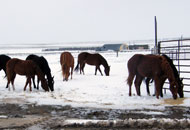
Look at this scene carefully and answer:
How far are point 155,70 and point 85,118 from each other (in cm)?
330

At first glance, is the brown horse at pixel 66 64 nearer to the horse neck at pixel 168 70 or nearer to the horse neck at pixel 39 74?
the horse neck at pixel 39 74

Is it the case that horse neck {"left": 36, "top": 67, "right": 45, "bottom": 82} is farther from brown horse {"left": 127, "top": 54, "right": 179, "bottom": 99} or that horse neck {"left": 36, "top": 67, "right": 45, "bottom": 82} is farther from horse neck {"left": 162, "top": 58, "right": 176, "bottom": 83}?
horse neck {"left": 162, "top": 58, "right": 176, "bottom": 83}

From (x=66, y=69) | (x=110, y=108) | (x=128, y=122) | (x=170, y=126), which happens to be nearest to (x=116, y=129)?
(x=128, y=122)

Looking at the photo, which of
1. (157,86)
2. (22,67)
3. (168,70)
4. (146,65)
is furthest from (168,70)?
(22,67)

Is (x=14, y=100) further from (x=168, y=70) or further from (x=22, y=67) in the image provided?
(x=168, y=70)

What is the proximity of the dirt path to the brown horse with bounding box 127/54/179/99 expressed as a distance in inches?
51.4

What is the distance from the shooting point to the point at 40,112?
19.2ft

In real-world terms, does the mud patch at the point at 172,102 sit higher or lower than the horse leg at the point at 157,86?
lower

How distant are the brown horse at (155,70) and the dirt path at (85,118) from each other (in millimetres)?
1304

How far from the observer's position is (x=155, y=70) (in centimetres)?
756

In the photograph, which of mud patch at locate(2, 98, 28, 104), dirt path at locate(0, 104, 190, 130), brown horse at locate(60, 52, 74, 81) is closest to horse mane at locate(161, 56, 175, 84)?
dirt path at locate(0, 104, 190, 130)

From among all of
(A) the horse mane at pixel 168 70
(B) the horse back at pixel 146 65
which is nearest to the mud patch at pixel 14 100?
(B) the horse back at pixel 146 65

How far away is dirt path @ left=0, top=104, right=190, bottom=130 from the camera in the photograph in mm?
4367

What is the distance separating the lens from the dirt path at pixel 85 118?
4367 mm
